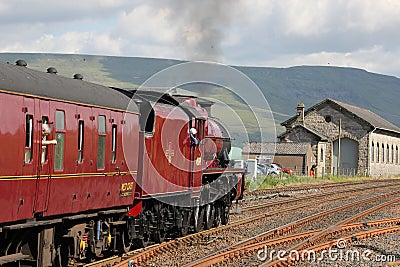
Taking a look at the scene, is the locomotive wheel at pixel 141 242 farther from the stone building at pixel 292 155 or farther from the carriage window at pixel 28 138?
the stone building at pixel 292 155

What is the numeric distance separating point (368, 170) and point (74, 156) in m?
68.9

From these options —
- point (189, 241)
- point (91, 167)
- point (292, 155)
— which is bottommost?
point (189, 241)

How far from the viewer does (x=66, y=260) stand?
13414mm

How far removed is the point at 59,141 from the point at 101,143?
1.95 m

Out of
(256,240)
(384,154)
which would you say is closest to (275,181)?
(256,240)

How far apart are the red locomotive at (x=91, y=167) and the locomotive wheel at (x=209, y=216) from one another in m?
0.33

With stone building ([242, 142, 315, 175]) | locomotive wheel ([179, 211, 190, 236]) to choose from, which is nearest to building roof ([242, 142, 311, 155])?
stone building ([242, 142, 315, 175])

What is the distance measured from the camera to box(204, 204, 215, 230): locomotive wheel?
841 inches

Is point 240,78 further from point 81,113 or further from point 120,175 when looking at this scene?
point 81,113

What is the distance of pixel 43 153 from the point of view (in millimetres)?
11141

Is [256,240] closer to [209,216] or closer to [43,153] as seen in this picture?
[209,216]

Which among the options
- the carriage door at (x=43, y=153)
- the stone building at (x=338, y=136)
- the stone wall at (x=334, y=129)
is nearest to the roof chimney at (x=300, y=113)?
the stone building at (x=338, y=136)

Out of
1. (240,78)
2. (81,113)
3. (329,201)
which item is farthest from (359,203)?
(81,113)

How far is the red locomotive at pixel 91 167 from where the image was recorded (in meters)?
10.5
